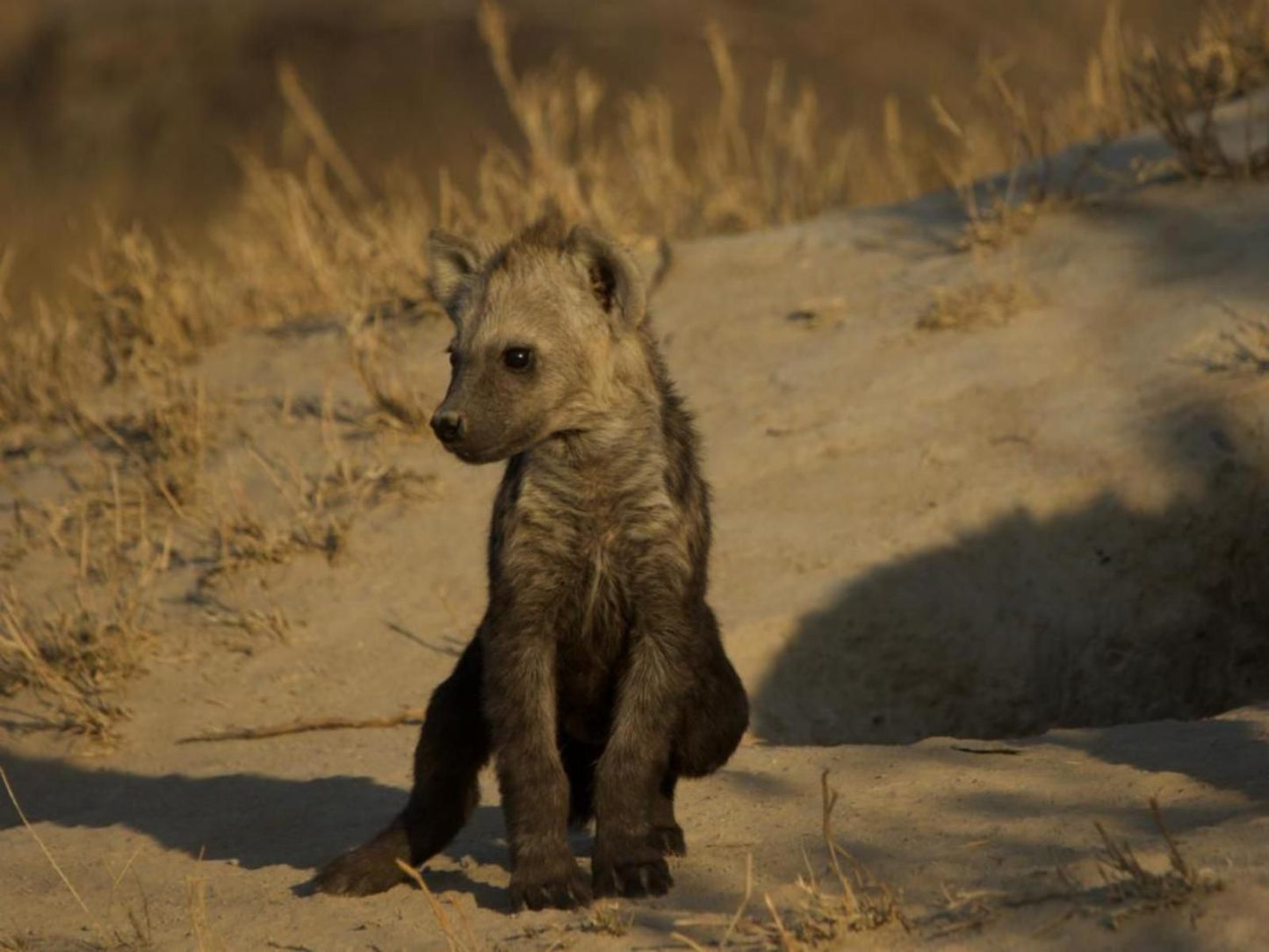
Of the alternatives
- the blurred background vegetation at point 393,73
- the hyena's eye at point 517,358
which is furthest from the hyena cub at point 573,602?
the blurred background vegetation at point 393,73

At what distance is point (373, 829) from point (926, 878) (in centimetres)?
173

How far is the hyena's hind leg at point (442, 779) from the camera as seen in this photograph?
462 centimetres

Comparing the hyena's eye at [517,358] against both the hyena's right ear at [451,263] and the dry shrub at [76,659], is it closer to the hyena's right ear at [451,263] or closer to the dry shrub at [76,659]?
the hyena's right ear at [451,263]

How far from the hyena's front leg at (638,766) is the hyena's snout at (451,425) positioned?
1.98 feet

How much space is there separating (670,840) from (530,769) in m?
0.43

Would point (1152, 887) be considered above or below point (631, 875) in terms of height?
above

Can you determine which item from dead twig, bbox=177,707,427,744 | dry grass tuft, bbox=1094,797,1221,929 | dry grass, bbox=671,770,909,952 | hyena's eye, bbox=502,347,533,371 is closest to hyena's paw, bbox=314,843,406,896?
dry grass, bbox=671,770,909,952

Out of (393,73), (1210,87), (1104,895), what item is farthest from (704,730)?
(393,73)

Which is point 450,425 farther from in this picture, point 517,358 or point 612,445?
point 612,445

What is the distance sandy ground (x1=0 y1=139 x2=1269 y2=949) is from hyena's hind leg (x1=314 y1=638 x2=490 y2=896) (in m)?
0.11

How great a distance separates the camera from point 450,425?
14.7ft

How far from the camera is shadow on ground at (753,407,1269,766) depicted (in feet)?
20.7

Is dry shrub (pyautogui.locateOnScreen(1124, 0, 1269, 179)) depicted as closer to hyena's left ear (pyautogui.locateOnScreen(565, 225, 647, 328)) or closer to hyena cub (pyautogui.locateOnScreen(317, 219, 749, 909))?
hyena cub (pyautogui.locateOnScreen(317, 219, 749, 909))

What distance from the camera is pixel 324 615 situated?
6.70 meters
